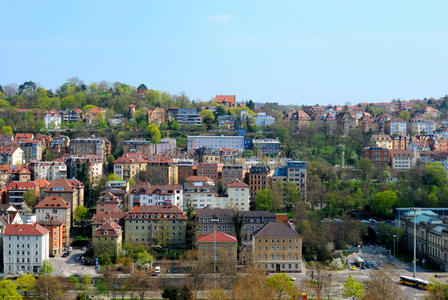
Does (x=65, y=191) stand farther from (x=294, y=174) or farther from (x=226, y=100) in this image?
(x=226, y=100)

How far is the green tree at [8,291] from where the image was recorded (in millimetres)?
27938

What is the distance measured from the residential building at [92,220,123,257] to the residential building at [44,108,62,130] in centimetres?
3214

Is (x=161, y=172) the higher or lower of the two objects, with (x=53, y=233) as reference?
higher

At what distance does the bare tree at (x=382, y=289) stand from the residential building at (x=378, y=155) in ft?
102

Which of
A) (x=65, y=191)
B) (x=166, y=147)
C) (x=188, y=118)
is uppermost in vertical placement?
(x=188, y=118)

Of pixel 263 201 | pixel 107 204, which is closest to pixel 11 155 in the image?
pixel 107 204

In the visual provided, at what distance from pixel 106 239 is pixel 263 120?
129ft

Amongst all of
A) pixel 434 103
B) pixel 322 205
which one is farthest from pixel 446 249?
pixel 434 103

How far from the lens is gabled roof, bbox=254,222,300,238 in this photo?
37156mm

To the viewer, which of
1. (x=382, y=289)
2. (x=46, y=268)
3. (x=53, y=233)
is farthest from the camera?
(x=53, y=233)

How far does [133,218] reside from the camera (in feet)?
132

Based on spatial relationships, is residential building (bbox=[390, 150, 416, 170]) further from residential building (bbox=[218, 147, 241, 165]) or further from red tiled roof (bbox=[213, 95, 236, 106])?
red tiled roof (bbox=[213, 95, 236, 106])

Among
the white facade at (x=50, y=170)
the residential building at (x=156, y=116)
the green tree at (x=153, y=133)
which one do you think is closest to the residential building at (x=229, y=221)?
the white facade at (x=50, y=170)

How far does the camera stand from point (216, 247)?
119 feet
